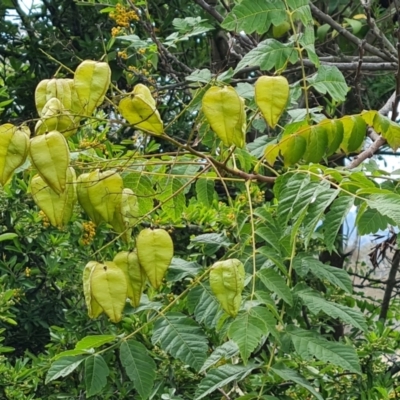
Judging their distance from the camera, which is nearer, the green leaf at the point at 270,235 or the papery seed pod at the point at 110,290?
the papery seed pod at the point at 110,290

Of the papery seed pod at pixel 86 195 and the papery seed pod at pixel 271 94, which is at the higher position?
the papery seed pod at pixel 271 94

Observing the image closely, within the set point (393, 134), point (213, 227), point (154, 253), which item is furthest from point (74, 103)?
point (213, 227)

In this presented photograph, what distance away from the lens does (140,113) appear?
1.12m

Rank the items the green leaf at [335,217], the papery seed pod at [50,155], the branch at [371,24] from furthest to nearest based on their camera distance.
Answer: the branch at [371,24]
the green leaf at [335,217]
the papery seed pod at [50,155]

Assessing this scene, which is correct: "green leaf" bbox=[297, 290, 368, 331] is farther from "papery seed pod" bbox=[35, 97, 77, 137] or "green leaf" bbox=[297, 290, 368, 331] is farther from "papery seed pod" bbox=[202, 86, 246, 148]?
"papery seed pod" bbox=[35, 97, 77, 137]

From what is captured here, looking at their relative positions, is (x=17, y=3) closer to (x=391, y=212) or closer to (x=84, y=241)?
(x=84, y=241)

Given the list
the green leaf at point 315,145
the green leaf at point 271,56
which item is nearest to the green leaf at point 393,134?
the green leaf at point 315,145

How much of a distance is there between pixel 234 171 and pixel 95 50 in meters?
2.28

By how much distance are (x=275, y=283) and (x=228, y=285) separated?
0.62 ft

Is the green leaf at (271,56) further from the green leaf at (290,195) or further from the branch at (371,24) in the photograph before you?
the branch at (371,24)

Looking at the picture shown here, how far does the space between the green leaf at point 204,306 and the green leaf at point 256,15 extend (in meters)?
0.53

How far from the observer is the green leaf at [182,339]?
1203 millimetres

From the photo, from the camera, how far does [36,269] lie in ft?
7.60

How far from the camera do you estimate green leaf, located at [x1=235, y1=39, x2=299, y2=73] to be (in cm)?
145
